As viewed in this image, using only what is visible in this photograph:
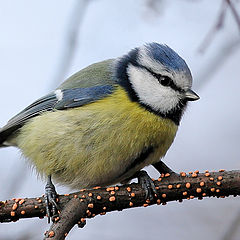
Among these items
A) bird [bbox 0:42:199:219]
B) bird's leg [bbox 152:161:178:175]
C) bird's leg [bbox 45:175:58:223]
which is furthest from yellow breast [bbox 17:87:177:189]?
bird's leg [bbox 45:175:58:223]

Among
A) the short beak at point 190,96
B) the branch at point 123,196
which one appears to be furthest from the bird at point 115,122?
the branch at point 123,196

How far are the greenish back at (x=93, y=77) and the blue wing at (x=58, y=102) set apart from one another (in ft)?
0.09

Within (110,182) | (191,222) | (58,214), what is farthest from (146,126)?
(191,222)

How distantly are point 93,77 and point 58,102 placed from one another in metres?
0.17

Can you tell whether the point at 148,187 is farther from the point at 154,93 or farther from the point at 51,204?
the point at 154,93

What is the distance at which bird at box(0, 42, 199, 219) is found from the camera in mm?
1553

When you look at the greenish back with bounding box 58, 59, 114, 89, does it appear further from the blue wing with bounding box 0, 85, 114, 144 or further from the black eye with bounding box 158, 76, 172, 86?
the black eye with bounding box 158, 76, 172, 86

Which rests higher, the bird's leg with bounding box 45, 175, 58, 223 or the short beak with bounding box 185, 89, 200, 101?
the short beak with bounding box 185, 89, 200, 101

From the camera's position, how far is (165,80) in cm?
163

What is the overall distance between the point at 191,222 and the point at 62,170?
45.8 inches

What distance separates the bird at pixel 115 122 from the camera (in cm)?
155

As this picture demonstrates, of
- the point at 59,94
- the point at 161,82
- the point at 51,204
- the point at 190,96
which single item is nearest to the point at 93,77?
the point at 59,94

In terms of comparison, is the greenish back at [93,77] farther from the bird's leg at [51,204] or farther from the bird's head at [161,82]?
the bird's leg at [51,204]

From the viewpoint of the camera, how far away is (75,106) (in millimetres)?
1677
